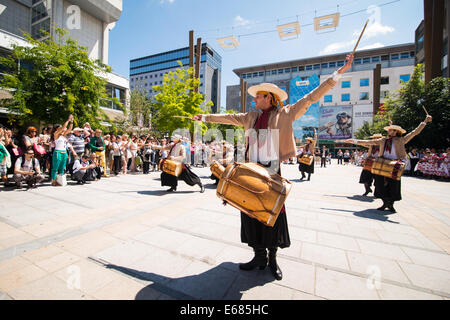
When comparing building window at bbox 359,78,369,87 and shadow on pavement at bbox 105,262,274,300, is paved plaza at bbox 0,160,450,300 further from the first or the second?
building window at bbox 359,78,369,87

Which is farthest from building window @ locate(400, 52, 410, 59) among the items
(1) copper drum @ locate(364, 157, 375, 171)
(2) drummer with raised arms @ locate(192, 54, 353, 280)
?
(2) drummer with raised arms @ locate(192, 54, 353, 280)

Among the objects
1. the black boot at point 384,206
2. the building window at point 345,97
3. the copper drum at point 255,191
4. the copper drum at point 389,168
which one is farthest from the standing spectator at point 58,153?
the building window at point 345,97

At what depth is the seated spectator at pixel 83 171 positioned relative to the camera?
7.50 meters

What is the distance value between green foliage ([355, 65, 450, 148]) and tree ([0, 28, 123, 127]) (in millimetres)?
21436

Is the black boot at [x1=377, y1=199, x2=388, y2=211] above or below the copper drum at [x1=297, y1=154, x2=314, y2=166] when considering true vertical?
below

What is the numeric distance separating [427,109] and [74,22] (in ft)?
114

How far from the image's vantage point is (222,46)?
1583 centimetres

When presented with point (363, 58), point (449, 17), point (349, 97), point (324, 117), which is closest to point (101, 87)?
point (449, 17)

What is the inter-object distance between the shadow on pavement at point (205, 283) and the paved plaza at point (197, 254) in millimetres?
11

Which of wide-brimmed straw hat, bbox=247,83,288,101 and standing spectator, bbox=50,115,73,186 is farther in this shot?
standing spectator, bbox=50,115,73,186

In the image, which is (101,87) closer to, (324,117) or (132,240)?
(132,240)

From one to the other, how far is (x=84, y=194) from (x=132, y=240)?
3.87m

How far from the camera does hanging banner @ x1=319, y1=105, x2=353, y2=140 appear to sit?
46938 mm
